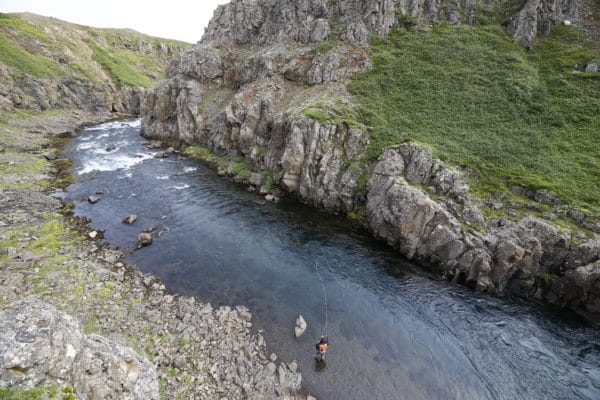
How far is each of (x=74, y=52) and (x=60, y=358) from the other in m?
138

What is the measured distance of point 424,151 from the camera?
123 feet

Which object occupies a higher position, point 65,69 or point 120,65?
point 120,65

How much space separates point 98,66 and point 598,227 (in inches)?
5913

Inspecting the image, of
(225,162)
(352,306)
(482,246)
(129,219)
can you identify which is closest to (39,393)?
(352,306)

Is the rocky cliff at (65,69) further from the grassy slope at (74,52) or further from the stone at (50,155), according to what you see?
the stone at (50,155)

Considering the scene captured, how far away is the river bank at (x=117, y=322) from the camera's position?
12148mm

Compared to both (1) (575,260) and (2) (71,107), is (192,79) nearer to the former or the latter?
(2) (71,107)

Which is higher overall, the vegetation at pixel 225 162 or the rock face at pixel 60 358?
the rock face at pixel 60 358

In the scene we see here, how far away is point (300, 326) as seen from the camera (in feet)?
74.6

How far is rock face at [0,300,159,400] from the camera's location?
10.3m

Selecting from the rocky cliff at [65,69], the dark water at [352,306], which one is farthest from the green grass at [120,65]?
the dark water at [352,306]

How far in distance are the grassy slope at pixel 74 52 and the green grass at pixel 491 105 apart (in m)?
96.4

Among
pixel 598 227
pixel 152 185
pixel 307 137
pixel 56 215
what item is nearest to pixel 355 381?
pixel 598 227

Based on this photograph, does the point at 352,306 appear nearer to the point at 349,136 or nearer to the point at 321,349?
the point at 321,349
